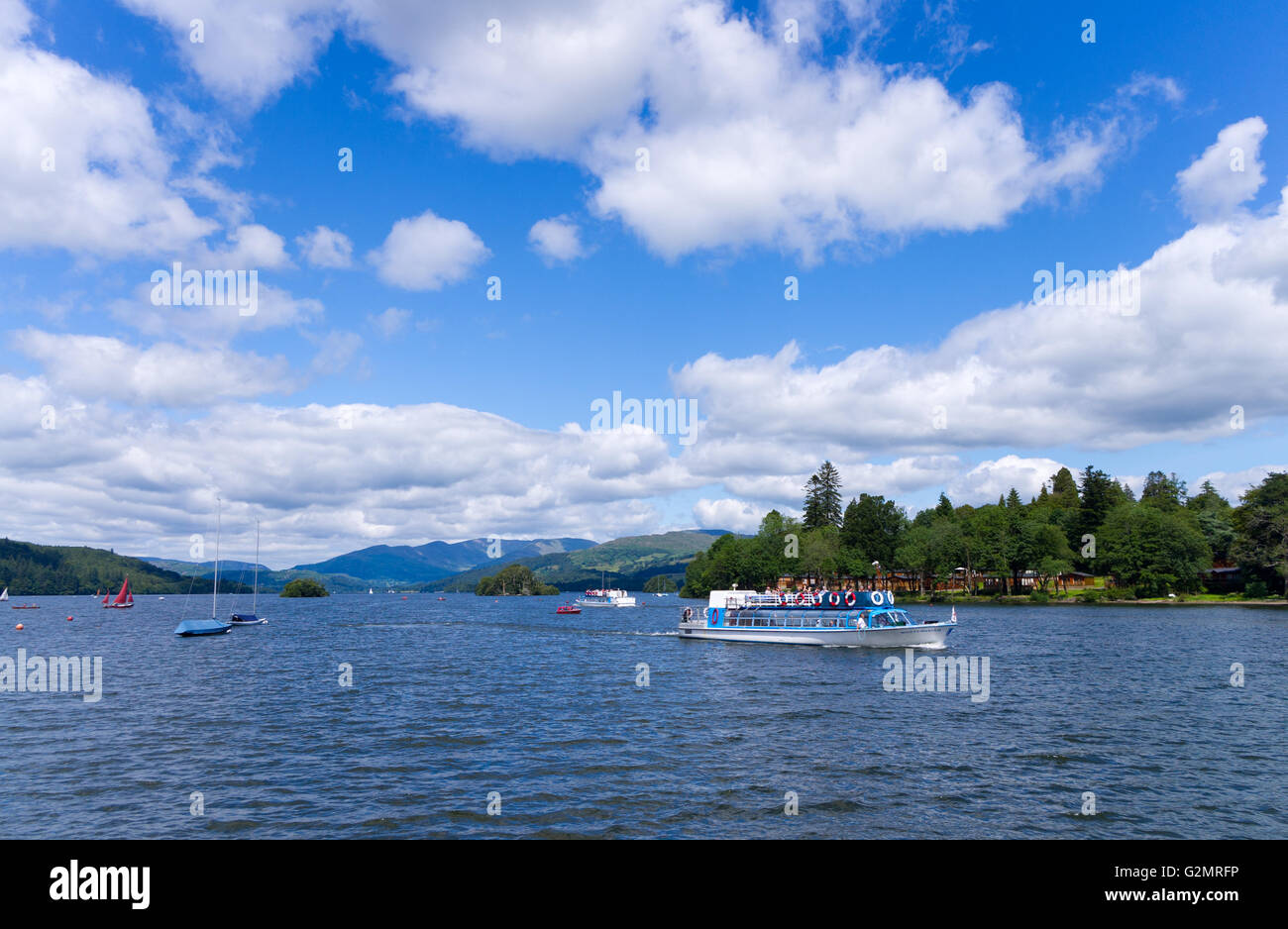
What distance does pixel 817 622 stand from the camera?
85375 mm

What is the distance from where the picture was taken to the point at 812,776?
27906 millimetres

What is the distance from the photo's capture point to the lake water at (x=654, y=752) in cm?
2319

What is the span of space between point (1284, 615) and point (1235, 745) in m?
111

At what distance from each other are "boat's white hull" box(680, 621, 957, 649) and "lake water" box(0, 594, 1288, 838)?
39.1ft

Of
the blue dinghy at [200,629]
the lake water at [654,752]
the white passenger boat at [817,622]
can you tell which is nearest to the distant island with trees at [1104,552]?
the white passenger boat at [817,622]

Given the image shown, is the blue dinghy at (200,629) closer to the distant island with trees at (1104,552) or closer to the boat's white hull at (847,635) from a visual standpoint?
the boat's white hull at (847,635)

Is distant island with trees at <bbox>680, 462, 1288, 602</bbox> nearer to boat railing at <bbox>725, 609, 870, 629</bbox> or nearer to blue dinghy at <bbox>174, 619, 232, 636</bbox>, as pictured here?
boat railing at <bbox>725, 609, 870, 629</bbox>

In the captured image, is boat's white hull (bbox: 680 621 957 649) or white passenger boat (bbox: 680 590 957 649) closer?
boat's white hull (bbox: 680 621 957 649)

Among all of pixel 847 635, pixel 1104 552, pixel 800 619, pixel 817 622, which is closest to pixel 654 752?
pixel 847 635

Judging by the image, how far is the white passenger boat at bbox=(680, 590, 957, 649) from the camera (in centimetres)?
7812

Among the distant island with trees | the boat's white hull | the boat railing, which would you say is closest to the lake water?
the boat's white hull

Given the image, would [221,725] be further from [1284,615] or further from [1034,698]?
[1284,615]

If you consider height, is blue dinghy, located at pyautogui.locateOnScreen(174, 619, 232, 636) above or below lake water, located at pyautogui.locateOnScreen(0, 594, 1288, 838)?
below
